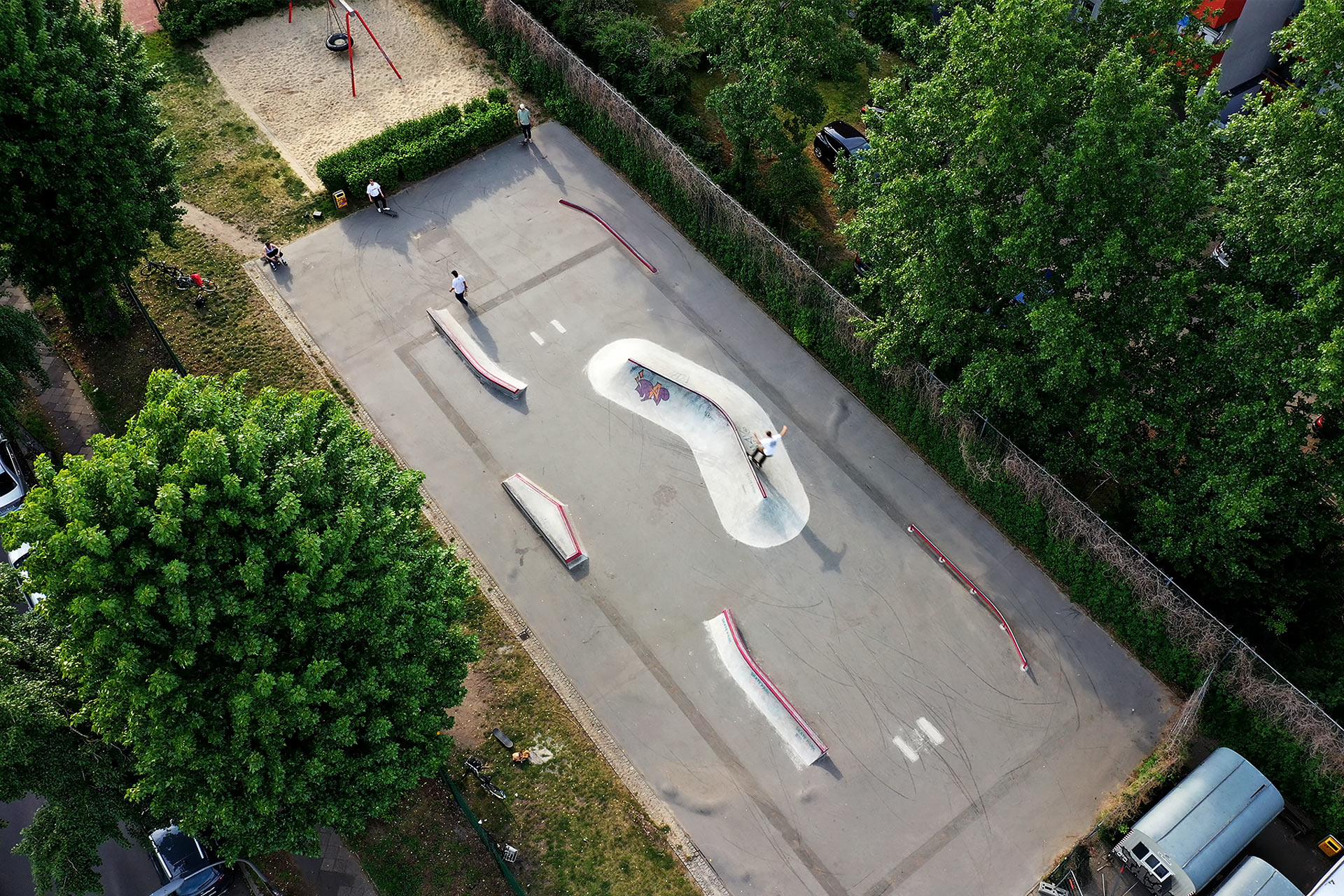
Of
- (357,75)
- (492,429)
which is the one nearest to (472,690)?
(492,429)

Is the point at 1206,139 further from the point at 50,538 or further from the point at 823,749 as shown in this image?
the point at 50,538

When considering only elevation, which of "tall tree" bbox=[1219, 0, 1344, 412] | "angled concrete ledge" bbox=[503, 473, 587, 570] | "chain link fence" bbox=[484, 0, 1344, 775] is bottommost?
"angled concrete ledge" bbox=[503, 473, 587, 570]

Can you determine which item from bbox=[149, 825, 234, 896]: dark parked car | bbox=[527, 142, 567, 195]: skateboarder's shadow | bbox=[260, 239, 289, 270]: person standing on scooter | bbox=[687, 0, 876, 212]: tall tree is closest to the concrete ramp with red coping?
bbox=[149, 825, 234, 896]: dark parked car

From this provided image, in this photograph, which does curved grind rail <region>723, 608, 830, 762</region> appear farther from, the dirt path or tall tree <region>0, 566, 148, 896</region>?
the dirt path

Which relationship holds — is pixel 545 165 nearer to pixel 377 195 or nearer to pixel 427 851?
pixel 377 195

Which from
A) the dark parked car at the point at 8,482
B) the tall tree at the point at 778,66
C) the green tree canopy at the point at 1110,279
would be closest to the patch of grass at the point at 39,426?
the dark parked car at the point at 8,482

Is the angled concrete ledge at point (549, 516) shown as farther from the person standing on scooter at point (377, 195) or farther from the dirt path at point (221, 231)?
the dirt path at point (221, 231)

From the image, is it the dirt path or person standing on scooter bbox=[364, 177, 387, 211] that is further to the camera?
person standing on scooter bbox=[364, 177, 387, 211]
